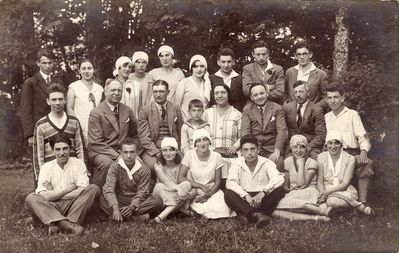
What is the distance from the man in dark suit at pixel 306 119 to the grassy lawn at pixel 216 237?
0.80 m

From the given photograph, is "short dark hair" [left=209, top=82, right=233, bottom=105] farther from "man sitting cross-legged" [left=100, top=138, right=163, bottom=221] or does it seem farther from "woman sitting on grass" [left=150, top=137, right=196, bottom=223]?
"man sitting cross-legged" [left=100, top=138, right=163, bottom=221]

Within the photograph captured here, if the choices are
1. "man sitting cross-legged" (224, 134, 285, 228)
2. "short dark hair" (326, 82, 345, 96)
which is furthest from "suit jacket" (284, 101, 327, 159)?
"man sitting cross-legged" (224, 134, 285, 228)

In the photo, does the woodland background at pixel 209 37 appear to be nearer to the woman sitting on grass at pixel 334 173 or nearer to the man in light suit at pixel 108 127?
the woman sitting on grass at pixel 334 173

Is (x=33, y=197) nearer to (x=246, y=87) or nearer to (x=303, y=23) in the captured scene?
(x=246, y=87)

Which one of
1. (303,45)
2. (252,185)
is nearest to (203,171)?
(252,185)

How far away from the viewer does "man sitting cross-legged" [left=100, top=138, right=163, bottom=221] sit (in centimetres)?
511

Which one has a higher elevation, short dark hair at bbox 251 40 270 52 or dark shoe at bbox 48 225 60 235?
short dark hair at bbox 251 40 270 52

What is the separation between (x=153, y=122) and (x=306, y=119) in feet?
5.20

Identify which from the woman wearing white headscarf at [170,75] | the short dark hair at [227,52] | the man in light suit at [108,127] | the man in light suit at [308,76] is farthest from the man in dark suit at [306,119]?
the man in light suit at [108,127]

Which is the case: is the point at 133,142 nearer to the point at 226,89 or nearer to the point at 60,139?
the point at 60,139

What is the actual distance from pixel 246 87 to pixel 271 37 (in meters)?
0.70

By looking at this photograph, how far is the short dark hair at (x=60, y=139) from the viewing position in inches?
202

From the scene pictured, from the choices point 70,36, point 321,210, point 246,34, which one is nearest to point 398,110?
point 321,210

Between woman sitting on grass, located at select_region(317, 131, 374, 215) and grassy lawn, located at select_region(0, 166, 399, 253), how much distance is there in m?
0.21
